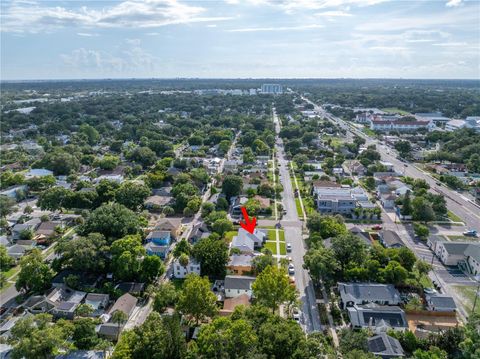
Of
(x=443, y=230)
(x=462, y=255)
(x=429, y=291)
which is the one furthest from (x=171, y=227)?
(x=443, y=230)

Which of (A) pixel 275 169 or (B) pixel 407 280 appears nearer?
(B) pixel 407 280

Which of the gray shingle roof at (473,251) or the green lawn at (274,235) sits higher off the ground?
the gray shingle roof at (473,251)

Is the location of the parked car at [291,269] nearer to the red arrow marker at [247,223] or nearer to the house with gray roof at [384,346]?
the red arrow marker at [247,223]

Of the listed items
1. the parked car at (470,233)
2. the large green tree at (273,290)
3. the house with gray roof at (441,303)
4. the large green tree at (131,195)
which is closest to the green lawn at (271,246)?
the large green tree at (273,290)

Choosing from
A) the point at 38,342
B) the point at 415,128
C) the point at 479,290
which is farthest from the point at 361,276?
the point at 415,128

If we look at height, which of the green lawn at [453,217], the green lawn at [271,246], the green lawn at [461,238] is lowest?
the green lawn at [271,246]

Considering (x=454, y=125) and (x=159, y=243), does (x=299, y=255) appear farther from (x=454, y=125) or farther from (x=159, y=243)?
(x=454, y=125)

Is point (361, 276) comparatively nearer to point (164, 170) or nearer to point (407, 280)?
point (407, 280)
